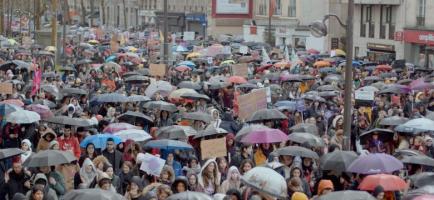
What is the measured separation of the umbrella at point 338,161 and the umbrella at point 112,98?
830 centimetres

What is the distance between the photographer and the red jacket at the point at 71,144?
16.7 metres

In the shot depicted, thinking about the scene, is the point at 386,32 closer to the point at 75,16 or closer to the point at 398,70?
the point at 398,70

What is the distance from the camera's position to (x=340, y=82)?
2953cm

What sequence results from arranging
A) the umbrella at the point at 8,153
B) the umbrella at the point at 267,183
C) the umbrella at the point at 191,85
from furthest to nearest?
the umbrella at the point at 191,85 → the umbrella at the point at 8,153 → the umbrella at the point at 267,183

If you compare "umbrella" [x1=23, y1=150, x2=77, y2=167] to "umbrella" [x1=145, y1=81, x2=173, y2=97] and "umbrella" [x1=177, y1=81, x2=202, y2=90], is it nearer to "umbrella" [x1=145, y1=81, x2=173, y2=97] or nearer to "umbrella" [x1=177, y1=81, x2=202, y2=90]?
"umbrella" [x1=145, y1=81, x2=173, y2=97]

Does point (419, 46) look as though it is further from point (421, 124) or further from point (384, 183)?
point (384, 183)

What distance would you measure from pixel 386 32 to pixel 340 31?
21.2 feet

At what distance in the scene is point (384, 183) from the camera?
505 inches

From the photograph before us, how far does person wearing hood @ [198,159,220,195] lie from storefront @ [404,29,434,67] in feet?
110

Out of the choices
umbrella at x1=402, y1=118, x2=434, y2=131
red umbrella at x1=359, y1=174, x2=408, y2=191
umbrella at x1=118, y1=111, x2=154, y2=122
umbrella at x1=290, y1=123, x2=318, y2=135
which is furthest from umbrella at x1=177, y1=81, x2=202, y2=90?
red umbrella at x1=359, y1=174, x2=408, y2=191

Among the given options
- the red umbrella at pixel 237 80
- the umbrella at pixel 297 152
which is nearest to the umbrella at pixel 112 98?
the red umbrella at pixel 237 80

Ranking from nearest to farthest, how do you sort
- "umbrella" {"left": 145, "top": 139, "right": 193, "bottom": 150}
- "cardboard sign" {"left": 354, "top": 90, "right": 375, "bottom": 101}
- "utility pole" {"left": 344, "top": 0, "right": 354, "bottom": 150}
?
"umbrella" {"left": 145, "top": 139, "right": 193, "bottom": 150}, "utility pole" {"left": 344, "top": 0, "right": 354, "bottom": 150}, "cardboard sign" {"left": 354, "top": 90, "right": 375, "bottom": 101}

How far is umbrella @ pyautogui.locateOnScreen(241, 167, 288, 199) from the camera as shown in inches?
474

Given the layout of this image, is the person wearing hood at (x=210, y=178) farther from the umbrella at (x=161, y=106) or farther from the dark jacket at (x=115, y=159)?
the umbrella at (x=161, y=106)
